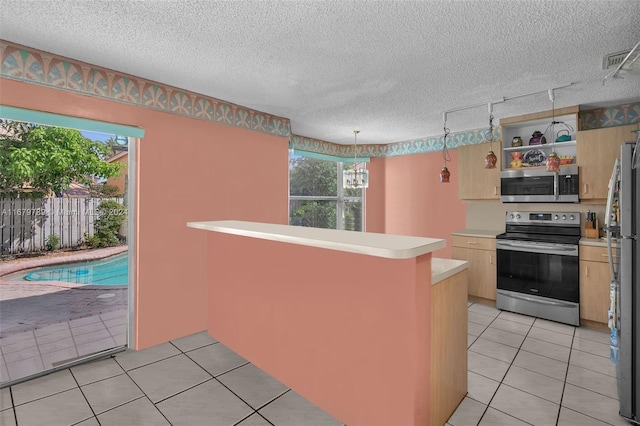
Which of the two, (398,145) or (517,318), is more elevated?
(398,145)

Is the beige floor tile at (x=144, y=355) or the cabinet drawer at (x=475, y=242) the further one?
the cabinet drawer at (x=475, y=242)

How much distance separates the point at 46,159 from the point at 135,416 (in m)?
2.14

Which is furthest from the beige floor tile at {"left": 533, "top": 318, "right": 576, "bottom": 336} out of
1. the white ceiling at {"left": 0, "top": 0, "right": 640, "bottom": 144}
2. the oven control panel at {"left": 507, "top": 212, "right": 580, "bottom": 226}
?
the white ceiling at {"left": 0, "top": 0, "right": 640, "bottom": 144}

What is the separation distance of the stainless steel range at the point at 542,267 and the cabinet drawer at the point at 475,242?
9 centimetres

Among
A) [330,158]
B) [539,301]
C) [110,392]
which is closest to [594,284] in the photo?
[539,301]

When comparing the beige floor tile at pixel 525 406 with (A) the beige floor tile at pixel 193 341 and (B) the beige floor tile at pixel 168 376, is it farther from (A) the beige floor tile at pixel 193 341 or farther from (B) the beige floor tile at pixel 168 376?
(A) the beige floor tile at pixel 193 341

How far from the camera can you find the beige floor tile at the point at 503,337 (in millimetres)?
3080

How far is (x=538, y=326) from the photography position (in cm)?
349

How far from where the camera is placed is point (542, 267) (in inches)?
145

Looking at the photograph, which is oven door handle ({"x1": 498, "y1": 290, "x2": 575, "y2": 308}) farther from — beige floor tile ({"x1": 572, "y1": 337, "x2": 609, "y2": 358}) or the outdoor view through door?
the outdoor view through door

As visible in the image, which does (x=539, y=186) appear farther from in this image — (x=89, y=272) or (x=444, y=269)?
(x=89, y=272)

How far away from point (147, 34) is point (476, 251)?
4.21m

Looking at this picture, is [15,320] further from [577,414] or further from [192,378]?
[577,414]

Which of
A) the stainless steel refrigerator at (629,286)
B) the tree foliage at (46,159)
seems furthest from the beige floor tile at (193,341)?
the stainless steel refrigerator at (629,286)
